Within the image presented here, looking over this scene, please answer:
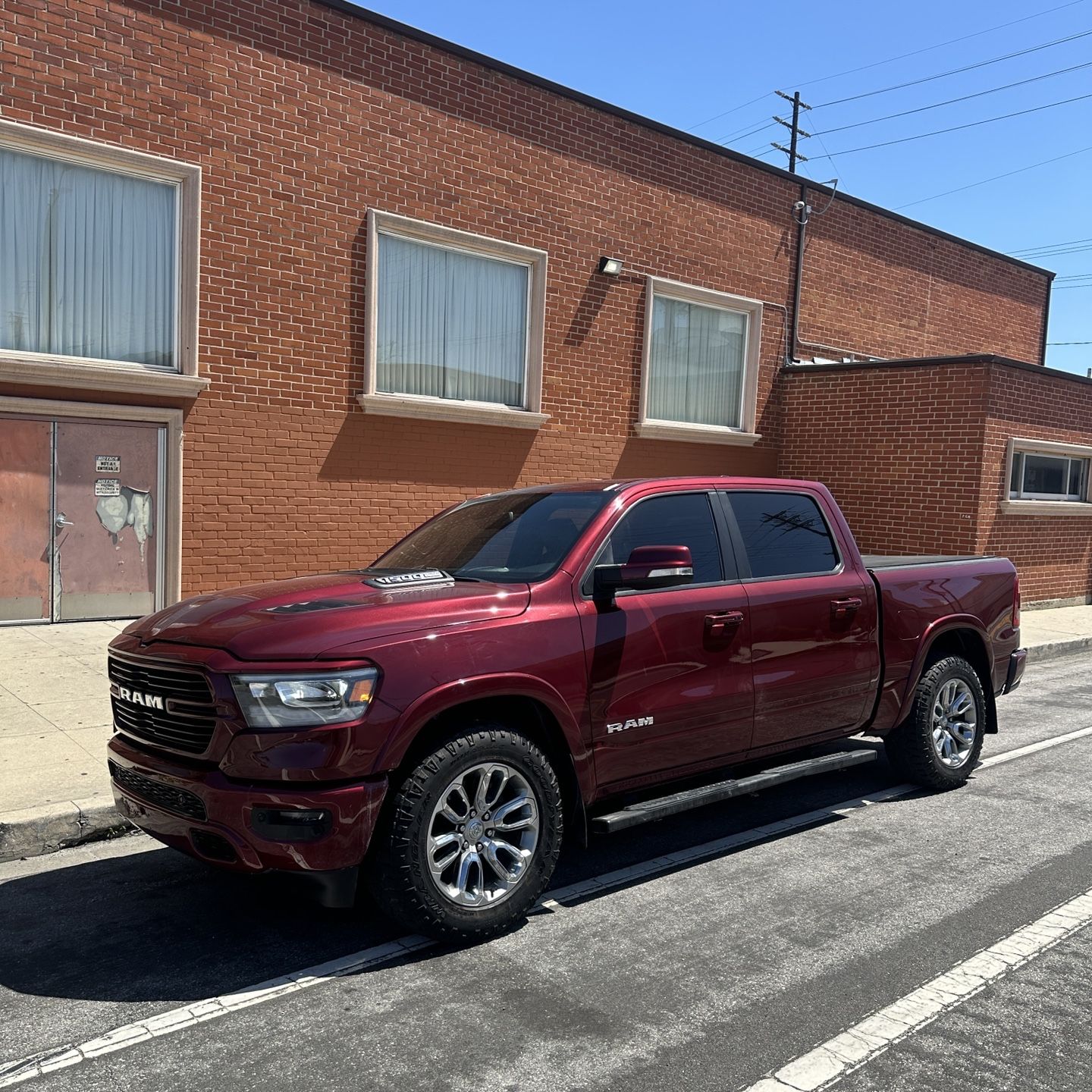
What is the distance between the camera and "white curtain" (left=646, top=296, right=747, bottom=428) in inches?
564

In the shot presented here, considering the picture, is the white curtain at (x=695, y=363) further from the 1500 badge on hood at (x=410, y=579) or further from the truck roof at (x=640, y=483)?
the 1500 badge on hood at (x=410, y=579)

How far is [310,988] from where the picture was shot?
142 inches

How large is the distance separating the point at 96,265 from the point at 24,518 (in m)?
2.45

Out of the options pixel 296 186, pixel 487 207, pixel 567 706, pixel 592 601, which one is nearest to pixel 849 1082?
pixel 567 706

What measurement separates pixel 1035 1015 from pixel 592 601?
2207 mm

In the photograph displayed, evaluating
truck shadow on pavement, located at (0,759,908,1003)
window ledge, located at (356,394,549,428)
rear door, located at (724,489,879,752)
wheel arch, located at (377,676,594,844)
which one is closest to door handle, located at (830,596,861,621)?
rear door, located at (724,489,879,752)

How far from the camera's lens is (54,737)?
6.45 meters

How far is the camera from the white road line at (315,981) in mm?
3121

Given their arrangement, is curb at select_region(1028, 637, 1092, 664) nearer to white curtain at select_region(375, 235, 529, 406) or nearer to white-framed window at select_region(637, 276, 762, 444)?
white-framed window at select_region(637, 276, 762, 444)

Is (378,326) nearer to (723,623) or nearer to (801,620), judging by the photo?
(801,620)

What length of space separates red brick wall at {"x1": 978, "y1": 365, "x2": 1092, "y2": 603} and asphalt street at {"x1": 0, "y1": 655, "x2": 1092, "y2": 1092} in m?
9.92

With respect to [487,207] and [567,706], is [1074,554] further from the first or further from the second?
[567,706]

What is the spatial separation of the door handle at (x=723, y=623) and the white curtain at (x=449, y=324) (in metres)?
7.28

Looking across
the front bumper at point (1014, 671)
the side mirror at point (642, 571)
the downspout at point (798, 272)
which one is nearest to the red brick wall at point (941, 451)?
the downspout at point (798, 272)
